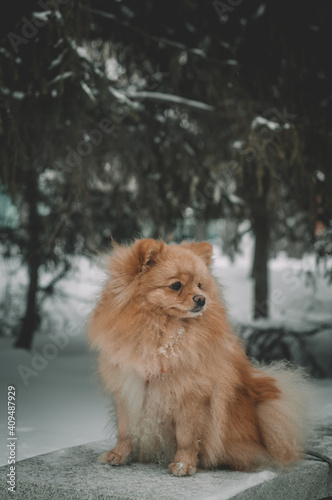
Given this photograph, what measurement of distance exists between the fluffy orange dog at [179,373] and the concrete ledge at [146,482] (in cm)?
10

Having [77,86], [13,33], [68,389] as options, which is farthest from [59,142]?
[68,389]

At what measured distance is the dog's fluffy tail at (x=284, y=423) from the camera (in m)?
3.06

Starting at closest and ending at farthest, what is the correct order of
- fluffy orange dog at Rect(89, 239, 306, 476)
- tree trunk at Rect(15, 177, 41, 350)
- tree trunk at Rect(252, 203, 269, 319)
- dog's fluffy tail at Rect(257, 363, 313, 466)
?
fluffy orange dog at Rect(89, 239, 306, 476) → dog's fluffy tail at Rect(257, 363, 313, 466) → tree trunk at Rect(15, 177, 41, 350) → tree trunk at Rect(252, 203, 269, 319)

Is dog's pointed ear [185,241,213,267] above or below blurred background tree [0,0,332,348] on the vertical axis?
below

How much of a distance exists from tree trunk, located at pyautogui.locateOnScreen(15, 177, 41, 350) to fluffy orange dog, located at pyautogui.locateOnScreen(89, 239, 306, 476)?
552 centimetres

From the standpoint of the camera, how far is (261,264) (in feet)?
35.0

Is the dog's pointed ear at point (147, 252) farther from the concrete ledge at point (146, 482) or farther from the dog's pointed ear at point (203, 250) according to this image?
the concrete ledge at point (146, 482)

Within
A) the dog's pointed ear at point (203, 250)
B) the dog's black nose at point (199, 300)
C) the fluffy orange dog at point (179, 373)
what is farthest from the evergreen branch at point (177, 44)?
the dog's black nose at point (199, 300)

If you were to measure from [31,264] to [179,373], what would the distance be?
6.17 metres

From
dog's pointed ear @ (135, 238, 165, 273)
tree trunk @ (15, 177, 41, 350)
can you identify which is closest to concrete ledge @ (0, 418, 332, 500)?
dog's pointed ear @ (135, 238, 165, 273)

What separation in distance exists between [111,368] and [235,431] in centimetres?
80

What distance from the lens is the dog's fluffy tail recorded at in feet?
10.0

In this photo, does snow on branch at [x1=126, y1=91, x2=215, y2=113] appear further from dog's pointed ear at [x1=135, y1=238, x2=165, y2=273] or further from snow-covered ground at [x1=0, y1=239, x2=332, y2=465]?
dog's pointed ear at [x1=135, y1=238, x2=165, y2=273]

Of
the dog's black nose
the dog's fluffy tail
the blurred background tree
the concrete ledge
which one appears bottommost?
the concrete ledge
